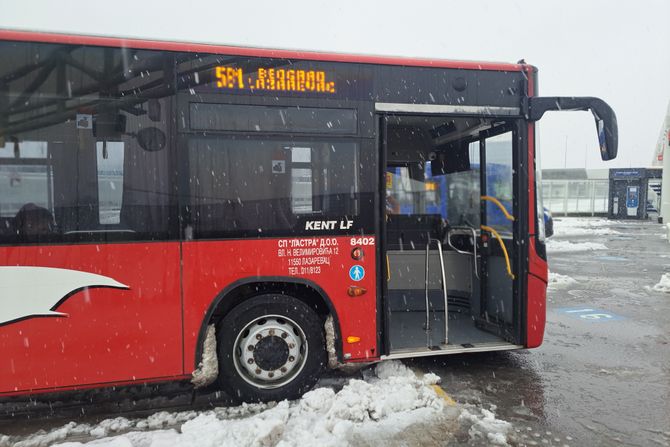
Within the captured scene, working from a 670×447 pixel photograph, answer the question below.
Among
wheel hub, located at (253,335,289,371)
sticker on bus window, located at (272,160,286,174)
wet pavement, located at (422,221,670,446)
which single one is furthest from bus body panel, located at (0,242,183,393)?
wet pavement, located at (422,221,670,446)

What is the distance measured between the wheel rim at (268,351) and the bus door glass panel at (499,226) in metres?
2.55

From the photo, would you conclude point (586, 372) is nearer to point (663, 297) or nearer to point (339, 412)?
point (339, 412)

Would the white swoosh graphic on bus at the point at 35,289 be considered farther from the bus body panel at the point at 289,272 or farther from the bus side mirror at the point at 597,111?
the bus side mirror at the point at 597,111

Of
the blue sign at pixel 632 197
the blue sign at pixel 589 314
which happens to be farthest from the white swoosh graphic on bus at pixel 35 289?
the blue sign at pixel 632 197

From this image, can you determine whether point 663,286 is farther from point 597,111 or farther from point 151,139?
point 151,139

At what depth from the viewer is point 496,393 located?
4.58 metres

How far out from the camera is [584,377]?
5.05 meters

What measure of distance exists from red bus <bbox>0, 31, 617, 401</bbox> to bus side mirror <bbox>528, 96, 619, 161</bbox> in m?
0.02

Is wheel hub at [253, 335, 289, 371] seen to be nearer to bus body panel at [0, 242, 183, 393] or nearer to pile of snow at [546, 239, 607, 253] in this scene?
bus body panel at [0, 242, 183, 393]

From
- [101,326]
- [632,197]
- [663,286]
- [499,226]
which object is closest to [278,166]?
[101,326]

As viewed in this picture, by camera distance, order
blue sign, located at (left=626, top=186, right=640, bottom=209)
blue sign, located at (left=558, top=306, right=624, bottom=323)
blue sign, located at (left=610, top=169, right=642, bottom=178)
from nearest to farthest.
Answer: blue sign, located at (left=558, top=306, right=624, bottom=323) < blue sign, located at (left=610, top=169, right=642, bottom=178) < blue sign, located at (left=626, top=186, right=640, bottom=209)

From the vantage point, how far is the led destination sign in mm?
4180

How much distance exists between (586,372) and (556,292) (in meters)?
4.76

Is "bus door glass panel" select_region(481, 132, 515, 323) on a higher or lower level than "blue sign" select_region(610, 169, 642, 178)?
lower
